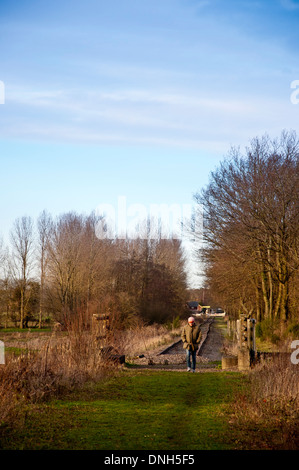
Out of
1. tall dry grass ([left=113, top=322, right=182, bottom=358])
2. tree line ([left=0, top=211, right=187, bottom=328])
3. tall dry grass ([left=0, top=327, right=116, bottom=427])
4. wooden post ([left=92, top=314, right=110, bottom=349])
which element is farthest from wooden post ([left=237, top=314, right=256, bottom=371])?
tree line ([left=0, top=211, right=187, bottom=328])

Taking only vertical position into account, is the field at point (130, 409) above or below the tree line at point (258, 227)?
below

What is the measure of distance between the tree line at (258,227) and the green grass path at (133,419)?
17.5 meters

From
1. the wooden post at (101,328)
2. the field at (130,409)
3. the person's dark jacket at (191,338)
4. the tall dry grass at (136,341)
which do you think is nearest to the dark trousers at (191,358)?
the person's dark jacket at (191,338)

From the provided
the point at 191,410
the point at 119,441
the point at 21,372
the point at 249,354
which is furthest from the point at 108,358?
the point at 119,441

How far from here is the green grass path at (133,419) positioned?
7.43 meters

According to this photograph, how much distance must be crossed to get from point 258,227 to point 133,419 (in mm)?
24229

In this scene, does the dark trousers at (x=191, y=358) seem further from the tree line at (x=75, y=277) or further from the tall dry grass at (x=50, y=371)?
the tree line at (x=75, y=277)

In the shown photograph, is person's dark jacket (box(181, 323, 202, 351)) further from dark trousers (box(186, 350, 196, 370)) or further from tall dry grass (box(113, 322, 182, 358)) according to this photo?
tall dry grass (box(113, 322, 182, 358))

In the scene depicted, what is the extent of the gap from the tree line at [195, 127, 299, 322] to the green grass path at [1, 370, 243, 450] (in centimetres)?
1750

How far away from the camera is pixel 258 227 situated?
3212 centimetres

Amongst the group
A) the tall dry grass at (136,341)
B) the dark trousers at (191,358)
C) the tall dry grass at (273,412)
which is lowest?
the tall dry grass at (136,341)

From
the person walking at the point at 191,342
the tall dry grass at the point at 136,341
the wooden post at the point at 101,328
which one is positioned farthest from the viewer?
the tall dry grass at the point at 136,341

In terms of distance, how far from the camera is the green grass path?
7.43 meters
